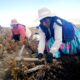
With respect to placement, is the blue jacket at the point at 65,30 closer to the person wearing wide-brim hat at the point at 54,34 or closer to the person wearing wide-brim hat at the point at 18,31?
the person wearing wide-brim hat at the point at 54,34

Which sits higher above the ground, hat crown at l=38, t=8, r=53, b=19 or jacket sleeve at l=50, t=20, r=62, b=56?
hat crown at l=38, t=8, r=53, b=19

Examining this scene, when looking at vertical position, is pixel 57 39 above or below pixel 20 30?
below

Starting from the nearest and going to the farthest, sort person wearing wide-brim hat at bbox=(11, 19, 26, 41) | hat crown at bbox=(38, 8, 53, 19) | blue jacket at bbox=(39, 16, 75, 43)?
hat crown at bbox=(38, 8, 53, 19), blue jacket at bbox=(39, 16, 75, 43), person wearing wide-brim hat at bbox=(11, 19, 26, 41)

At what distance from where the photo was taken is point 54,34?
5.47m

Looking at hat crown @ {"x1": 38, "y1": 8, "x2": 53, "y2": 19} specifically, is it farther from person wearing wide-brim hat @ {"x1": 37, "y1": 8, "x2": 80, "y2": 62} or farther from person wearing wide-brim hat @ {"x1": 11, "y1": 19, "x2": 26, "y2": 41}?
person wearing wide-brim hat @ {"x1": 11, "y1": 19, "x2": 26, "y2": 41}

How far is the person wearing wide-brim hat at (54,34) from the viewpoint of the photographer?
540 cm

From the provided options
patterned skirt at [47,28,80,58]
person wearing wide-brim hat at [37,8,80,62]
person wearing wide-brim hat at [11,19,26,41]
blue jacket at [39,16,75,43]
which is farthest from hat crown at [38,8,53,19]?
person wearing wide-brim hat at [11,19,26,41]

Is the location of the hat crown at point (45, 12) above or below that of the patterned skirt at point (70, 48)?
above

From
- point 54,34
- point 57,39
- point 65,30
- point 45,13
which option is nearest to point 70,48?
point 65,30

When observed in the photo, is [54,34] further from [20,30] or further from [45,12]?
[20,30]

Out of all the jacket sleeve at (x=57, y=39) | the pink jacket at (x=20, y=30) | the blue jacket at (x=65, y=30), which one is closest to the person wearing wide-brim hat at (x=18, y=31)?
the pink jacket at (x=20, y=30)

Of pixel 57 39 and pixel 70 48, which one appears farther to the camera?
pixel 70 48

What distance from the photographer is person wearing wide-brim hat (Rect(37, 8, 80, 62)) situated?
17.7 feet

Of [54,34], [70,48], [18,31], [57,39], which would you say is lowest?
[70,48]
